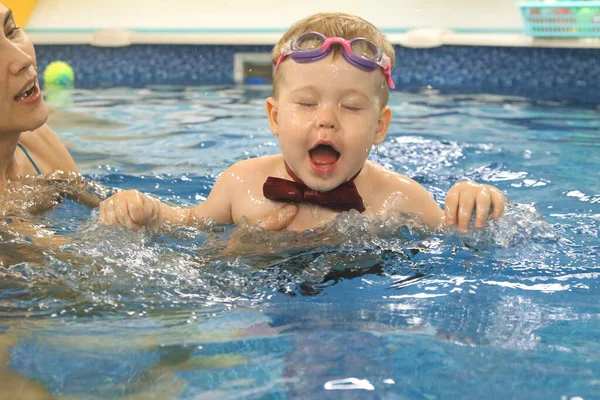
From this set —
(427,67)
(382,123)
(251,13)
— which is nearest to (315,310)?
(382,123)

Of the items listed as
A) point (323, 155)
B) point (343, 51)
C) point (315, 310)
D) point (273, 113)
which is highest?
point (343, 51)

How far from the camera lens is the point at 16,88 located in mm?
3119

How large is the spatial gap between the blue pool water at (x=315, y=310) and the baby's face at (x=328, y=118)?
24 centimetres

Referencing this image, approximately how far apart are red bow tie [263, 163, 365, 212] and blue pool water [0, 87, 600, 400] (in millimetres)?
87

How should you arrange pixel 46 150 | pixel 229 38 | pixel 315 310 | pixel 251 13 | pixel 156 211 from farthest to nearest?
pixel 251 13 → pixel 229 38 → pixel 46 150 → pixel 156 211 → pixel 315 310

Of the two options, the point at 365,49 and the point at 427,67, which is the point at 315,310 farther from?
the point at 427,67

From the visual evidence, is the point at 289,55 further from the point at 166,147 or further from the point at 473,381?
the point at 166,147

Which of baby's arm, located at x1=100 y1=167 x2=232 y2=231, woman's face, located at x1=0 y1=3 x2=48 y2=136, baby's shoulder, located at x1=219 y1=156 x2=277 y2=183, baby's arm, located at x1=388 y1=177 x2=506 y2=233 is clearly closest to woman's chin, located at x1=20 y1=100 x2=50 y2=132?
woman's face, located at x1=0 y1=3 x2=48 y2=136

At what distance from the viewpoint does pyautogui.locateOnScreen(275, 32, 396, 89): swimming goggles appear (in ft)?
9.32

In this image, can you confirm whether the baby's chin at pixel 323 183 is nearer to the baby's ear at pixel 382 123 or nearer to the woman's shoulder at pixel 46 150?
the baby's ear at pixel 382 123

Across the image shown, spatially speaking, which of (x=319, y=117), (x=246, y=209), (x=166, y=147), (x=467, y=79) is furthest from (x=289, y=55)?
(x=467, y=79)

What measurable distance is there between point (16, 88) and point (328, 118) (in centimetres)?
129

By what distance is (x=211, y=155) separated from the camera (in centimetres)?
523

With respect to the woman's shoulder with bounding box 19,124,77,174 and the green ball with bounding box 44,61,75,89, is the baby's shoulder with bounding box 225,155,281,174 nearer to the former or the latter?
the woman's shoulder with bounding box 19,124,77,174
